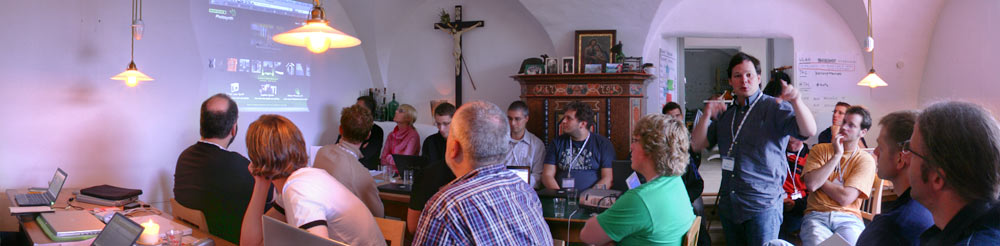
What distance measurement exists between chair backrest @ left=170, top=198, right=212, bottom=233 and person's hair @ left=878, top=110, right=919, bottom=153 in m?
2.77

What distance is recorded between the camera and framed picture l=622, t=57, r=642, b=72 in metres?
6.22

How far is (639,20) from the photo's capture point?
6453 mm

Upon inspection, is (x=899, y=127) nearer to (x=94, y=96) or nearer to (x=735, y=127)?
(x=735, y=127)

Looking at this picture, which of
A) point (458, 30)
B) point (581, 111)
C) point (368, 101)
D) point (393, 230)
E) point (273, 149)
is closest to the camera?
point (273, 149)

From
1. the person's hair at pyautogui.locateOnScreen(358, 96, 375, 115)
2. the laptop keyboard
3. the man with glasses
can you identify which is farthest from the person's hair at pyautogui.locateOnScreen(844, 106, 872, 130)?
the person's hair at pyautogui.locateOnScreen(358, 96, 375, 115)

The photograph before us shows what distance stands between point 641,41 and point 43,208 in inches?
212

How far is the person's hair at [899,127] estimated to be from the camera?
6.05 ft

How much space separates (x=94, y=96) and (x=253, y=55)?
5.12ft

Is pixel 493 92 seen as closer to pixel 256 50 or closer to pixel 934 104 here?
pixel 256 50

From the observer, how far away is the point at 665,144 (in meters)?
2.29

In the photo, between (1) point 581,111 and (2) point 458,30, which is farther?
(2) point 458,30

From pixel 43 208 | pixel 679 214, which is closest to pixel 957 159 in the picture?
pixel 679 214

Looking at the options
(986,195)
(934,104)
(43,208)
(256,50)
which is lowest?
(43,208)

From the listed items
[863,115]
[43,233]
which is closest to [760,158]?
[863,115]
